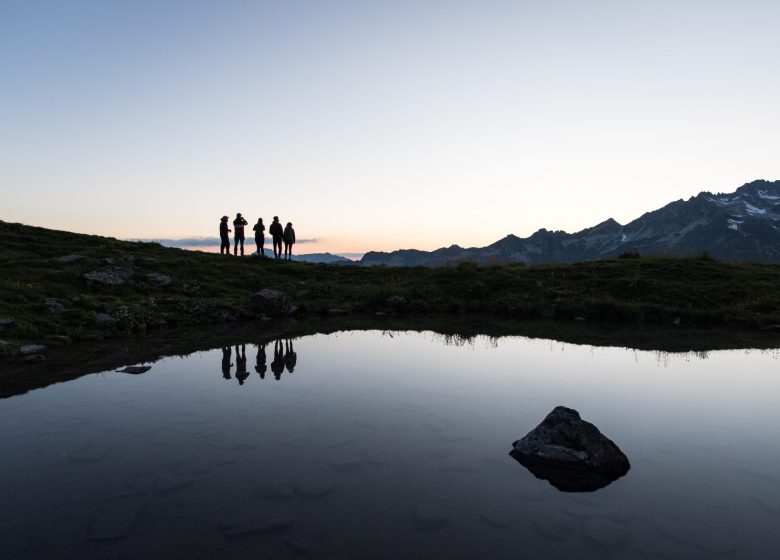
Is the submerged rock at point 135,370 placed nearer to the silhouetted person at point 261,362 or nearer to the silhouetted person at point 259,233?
the silhouetted person at point 261,362

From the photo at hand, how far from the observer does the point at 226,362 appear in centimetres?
1681

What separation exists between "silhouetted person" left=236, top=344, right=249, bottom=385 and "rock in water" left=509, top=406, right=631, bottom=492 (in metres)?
8.72

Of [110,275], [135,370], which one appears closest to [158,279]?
[110,275]

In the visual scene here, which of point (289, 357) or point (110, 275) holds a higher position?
point (110, 275)

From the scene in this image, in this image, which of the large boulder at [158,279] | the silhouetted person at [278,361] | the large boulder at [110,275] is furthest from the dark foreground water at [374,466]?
the large boulder at [158,279]

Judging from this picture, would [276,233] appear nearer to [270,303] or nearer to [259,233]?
[259,233]

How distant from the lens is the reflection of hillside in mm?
15539

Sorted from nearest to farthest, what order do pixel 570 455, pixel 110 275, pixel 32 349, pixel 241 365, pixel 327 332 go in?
pixel 570 455 < pixel 241 365 < pixel 32 349 < pixel 327 332 < pixel 110 275

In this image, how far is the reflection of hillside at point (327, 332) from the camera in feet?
51.0

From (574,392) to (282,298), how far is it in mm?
20327

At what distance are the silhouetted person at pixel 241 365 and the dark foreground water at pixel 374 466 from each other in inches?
12.6

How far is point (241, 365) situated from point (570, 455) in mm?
11357

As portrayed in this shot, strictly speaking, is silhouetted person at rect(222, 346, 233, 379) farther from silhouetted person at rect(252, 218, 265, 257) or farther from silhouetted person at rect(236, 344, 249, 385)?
silhouetted person at rect(252, 218, 265, 257)

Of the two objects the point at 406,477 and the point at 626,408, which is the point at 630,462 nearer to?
the point at 626,408
